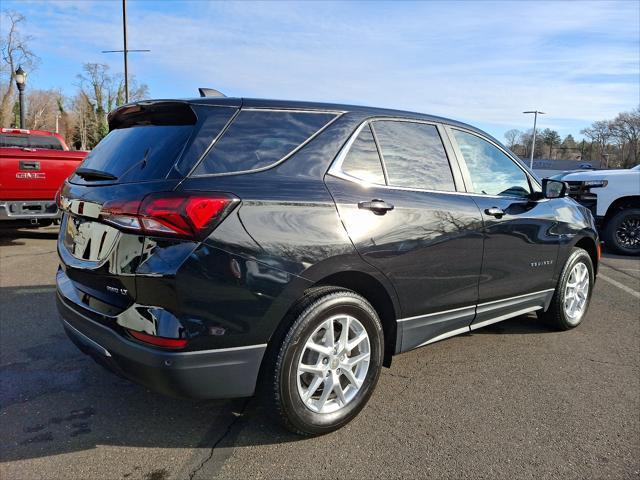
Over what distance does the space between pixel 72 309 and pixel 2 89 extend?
64.3 m

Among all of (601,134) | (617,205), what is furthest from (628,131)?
(617,205)

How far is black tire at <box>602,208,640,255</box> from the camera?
9.63m

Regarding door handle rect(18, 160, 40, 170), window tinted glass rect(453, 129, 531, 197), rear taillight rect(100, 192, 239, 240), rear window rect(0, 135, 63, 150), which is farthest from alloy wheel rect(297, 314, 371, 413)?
rear window rect(0, 135, 63, 150)

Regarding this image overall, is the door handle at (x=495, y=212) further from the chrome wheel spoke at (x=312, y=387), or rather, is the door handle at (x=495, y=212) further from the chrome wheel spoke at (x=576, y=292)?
the chrome wheel spoke at (x=312, y=387)

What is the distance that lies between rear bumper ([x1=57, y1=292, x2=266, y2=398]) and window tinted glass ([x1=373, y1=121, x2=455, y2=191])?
4.61 feet

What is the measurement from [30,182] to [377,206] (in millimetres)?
6713

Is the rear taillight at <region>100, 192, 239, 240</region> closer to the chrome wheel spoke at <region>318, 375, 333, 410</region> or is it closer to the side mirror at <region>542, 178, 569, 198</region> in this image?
the chrome wheel spoke at <region>318, 375, 333, 410</region>

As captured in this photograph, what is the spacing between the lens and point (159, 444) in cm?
273

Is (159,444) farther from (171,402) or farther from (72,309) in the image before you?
(72,309)

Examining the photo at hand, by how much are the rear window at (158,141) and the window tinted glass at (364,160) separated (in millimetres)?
740

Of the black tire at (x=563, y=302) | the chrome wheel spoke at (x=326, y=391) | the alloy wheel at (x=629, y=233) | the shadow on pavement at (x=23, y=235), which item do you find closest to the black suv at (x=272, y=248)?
the chrome wheel spoke at (x=326, y=391)

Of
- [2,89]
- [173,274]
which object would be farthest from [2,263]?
[2,89]

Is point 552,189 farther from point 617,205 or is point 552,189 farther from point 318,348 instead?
point 617,205

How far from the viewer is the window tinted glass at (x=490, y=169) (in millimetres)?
3746
